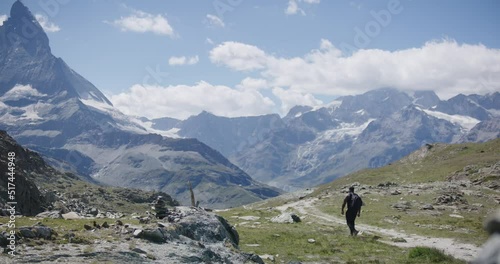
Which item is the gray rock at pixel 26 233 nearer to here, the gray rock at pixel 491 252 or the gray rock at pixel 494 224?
the gray rock at pixel 491 252

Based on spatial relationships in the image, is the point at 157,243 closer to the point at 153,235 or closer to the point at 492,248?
the point at 153,235

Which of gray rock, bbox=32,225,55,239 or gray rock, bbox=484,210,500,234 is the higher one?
gray rock, bbox=484,210,500,234

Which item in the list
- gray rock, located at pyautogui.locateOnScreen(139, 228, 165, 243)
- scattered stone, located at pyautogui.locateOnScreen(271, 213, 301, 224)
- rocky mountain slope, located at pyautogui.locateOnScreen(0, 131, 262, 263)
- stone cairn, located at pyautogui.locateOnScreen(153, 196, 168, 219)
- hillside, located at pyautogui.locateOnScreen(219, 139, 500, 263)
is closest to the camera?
rocky mountain slope, located at pyautogui.locateOnScreen(0, 131, 262, 263)

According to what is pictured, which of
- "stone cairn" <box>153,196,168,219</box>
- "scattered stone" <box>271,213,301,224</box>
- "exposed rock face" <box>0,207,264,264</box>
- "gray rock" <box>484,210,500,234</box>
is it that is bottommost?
"scattered stone" <box>271,213,301,224</box>

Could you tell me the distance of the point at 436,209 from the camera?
Answer: 2276 inches

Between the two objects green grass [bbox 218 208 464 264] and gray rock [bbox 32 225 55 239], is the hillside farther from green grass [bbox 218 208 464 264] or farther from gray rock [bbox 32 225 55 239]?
gray rock [bbox 32 225 55 239]

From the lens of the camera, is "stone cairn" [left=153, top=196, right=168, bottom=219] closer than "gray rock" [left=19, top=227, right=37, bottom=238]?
No

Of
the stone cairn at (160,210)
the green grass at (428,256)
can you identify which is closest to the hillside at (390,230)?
the green grass at (428,256)

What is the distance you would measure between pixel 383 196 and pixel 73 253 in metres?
73.3

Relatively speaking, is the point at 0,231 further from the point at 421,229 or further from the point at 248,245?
the point at 421,229

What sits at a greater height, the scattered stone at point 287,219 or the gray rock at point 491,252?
the gray rock at point 491,252

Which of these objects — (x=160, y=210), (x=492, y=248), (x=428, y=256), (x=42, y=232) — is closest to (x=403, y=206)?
(x=428, y=256)

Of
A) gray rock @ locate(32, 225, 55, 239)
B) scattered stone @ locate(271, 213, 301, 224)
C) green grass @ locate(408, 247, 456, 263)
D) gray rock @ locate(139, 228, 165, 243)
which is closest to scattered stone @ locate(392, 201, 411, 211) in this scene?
scattered stone @ locate(271, 213, 301, 224)

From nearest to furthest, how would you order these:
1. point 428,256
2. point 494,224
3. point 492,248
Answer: point 492,248 → point 494,224 → point 428,256
